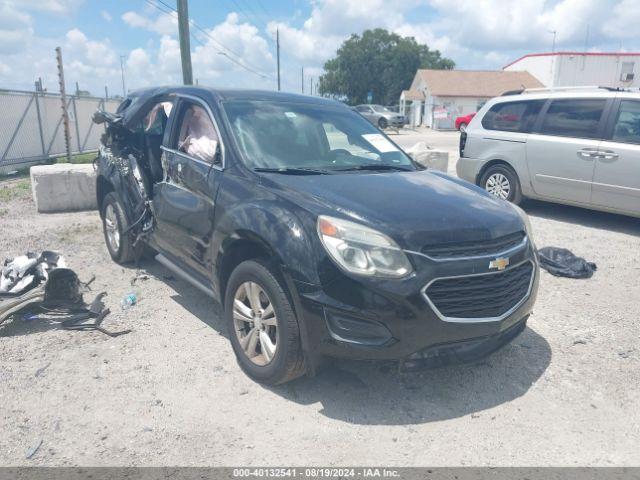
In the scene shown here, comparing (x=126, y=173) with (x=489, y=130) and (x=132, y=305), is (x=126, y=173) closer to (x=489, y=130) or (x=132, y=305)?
(x=132, y=305)

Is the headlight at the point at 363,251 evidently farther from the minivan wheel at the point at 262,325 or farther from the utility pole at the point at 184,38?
the utility pole at the point at 184,38

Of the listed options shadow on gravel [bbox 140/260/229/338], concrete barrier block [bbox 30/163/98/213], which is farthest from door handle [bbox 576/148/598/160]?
concrete barrier block [bbox 30/163/98/213]

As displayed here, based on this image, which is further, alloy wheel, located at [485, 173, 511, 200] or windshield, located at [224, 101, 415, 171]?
alloy wheel, located at [485, 173, 511, 200]

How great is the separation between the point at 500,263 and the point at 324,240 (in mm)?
1069

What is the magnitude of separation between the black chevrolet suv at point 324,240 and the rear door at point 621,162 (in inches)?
161

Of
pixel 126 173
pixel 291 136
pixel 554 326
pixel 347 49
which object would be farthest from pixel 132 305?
pixel 347 49

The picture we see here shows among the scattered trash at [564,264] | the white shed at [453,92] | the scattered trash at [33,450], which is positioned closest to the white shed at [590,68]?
the white shed at [453,92]

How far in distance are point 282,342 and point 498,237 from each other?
1.45m

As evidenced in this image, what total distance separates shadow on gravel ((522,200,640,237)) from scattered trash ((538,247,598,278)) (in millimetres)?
1984

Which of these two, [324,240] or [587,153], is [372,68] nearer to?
[587,153]

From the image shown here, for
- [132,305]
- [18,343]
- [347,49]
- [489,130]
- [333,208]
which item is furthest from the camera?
[347,49]

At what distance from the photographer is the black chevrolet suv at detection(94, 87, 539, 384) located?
2957 mm

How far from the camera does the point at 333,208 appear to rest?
10.3 feet

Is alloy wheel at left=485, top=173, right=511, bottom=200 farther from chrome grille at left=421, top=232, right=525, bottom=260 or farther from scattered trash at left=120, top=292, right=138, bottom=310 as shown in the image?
scattered trash at left=120, top=292, right=138, bottom=310
